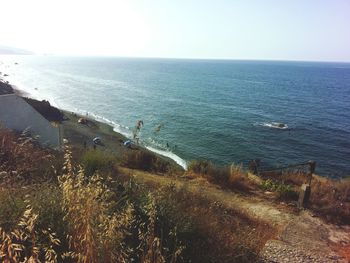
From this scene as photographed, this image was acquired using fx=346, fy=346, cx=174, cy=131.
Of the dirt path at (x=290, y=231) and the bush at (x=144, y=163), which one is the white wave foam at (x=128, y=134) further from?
the dirt path at (x=290, y=231)

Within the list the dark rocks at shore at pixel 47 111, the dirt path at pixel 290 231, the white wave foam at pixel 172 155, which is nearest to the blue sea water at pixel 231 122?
the white wave foam at pixel 172 155

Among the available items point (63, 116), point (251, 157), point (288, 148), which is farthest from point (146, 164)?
point (63, 116)

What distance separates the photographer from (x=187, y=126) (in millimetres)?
49531

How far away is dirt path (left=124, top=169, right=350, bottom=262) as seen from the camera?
7.47m

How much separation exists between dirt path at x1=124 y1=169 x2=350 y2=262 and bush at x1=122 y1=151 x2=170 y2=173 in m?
3.48

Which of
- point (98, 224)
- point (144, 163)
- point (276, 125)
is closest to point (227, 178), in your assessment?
point (144, 163)

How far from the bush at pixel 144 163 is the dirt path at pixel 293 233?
348 centimetres

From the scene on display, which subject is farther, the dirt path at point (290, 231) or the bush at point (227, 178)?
the bush at point (227, 178)

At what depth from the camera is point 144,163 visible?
15078mm

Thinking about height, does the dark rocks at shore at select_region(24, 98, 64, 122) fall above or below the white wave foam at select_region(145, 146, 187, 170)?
above

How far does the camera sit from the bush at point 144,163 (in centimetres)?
1479

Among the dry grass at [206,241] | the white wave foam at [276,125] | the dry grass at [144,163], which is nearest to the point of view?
the dry grass at [206,241]

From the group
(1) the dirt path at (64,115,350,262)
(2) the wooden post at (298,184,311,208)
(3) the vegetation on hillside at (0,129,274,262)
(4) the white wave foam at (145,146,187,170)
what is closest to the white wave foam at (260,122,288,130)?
(4) the white wave foam at (145,146,187,170)

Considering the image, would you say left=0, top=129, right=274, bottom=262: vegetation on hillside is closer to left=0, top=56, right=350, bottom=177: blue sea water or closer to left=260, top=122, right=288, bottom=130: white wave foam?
left=0, top=56, right=350, bottom=177: blue sea water
